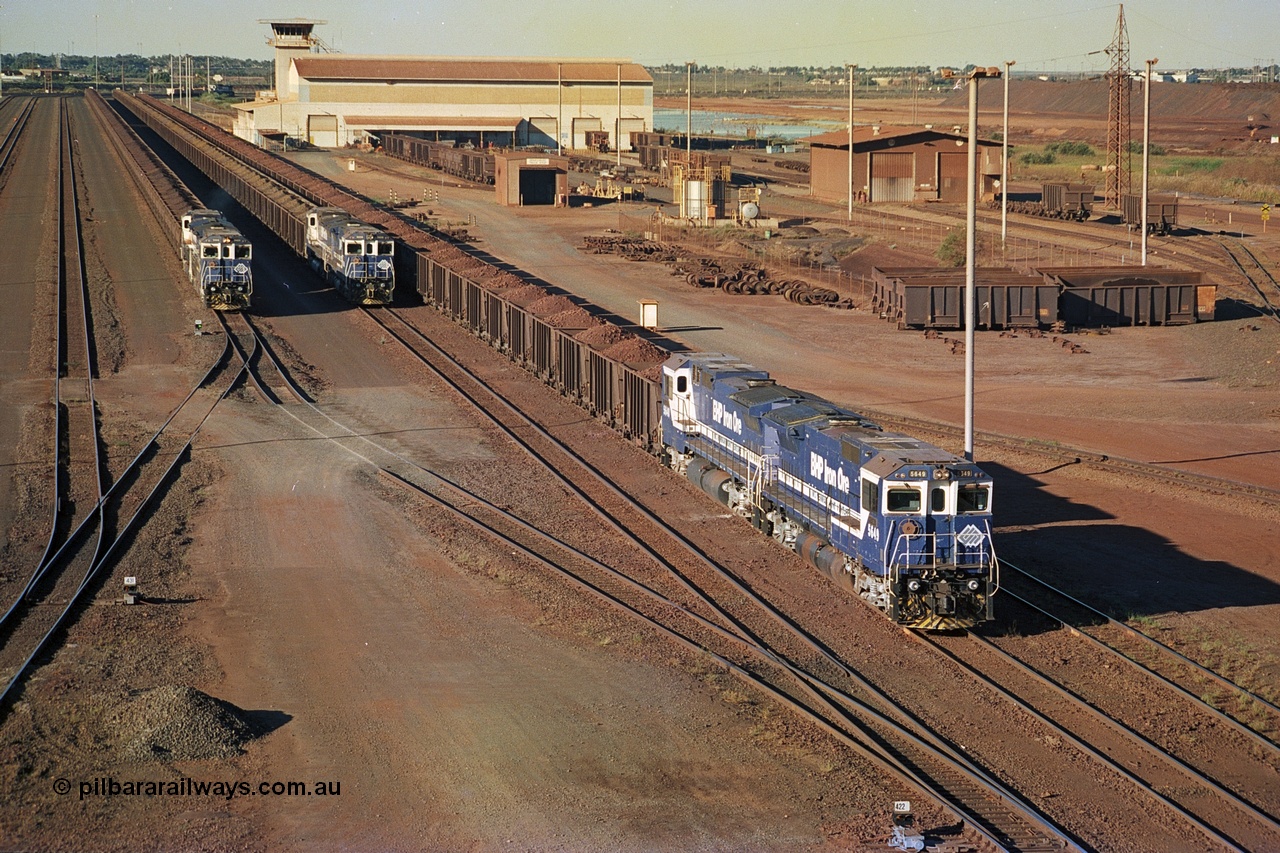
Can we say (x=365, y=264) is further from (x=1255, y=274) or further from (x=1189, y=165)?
(x=1189, y=165)

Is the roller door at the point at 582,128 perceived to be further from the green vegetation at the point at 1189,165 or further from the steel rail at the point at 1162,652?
the steel rail at the point at 1162,652

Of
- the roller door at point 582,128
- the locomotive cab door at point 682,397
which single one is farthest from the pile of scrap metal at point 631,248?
the roller door at point 582,128

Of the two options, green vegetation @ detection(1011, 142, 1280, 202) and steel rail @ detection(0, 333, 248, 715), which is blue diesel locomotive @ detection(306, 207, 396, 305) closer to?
steel rail @ detection(0, 333, 248, 715)

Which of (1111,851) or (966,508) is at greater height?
(966,508)

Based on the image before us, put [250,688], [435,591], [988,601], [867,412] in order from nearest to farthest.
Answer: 1. [250,688]
2. [988,601]
3. [435,591]
4. [867,412]

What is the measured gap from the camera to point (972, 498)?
867 inches

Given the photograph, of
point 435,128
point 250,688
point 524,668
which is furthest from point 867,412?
point 435,128

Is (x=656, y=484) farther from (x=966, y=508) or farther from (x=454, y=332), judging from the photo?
(x=454, y=332)

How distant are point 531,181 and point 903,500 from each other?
78774mm

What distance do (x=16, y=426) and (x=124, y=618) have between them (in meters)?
16.7

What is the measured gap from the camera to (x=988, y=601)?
21.9m

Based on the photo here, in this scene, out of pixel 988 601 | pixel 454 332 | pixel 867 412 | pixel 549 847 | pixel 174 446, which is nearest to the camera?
pixel 549 847

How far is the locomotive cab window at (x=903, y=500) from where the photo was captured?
21.8 meters

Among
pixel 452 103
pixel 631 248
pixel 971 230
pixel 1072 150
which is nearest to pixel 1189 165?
pixel 1072 150
